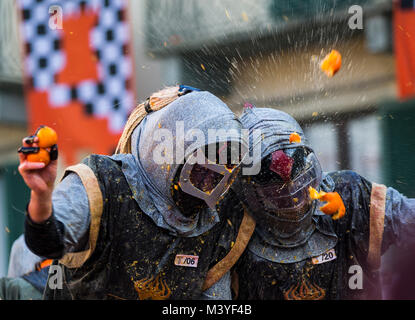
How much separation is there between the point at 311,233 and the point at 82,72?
384cm

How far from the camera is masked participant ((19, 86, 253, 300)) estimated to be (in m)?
2.64

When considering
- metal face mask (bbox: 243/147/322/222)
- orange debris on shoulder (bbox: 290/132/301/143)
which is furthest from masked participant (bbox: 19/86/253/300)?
orange debris on shoulder (bbox: 290/132/301/143)

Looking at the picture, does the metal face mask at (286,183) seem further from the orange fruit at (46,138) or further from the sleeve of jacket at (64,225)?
the orange fruit at (46,138)

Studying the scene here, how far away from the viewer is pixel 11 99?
6.73 m

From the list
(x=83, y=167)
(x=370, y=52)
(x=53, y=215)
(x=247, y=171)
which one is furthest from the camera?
(x=370, y=52)

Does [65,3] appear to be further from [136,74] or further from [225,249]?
[225,249]

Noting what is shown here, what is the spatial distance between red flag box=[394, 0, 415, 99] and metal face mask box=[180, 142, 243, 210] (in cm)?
337

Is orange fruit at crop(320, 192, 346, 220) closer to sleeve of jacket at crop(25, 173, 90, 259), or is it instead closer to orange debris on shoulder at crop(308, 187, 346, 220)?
orange debris on shoulder at crop(308, 187, 346, 220)

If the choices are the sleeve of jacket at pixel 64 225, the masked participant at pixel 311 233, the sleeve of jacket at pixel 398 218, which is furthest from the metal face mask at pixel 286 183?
the sleeve of jacket at pixel 64 225

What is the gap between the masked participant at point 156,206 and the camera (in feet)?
8.68

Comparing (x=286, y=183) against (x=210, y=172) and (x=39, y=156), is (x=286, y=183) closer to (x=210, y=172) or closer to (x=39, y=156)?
(x=210, y=172)

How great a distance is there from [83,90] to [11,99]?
99 centimetres

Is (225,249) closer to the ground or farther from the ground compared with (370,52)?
closer to the ground
